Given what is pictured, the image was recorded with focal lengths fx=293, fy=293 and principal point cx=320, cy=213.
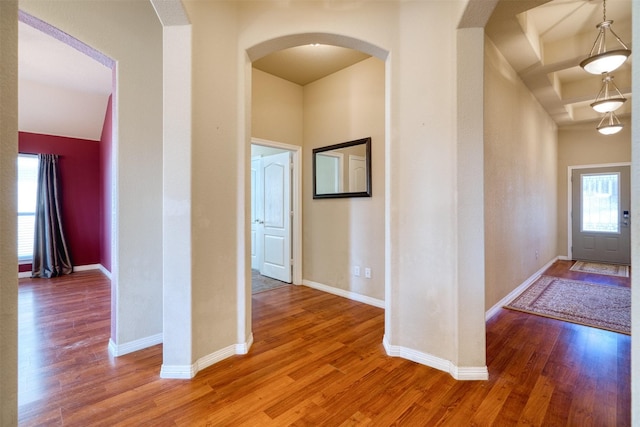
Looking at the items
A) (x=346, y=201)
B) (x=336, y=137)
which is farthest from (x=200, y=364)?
(x=336, y=137)

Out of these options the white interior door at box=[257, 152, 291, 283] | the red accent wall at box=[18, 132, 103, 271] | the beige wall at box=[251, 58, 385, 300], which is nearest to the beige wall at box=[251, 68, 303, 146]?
the beige wall at box=[251, 58, 385, 300]

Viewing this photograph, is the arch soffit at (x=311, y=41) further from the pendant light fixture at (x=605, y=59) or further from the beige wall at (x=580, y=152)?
the beige wall at (x=580, y=152)

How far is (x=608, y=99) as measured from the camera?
11.6ft

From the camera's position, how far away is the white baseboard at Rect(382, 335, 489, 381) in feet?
6.65

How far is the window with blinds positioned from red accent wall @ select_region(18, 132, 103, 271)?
0.27m

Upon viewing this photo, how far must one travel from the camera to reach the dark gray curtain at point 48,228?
16.9 feet

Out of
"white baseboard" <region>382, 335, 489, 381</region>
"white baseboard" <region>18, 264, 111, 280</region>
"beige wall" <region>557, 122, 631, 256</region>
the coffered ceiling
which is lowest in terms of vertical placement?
"white baseboard" <region>382, 335, 489, 381</region>

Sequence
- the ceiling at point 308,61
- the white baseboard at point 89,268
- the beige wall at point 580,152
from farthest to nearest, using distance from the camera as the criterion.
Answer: the beige wall at point 580,152
the white baseboard at point 89,268
the ceiling at point 308,61

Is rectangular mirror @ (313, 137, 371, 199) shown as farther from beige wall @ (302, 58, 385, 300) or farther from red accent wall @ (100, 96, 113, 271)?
red accent wall @ (100, 96, 113, 271)

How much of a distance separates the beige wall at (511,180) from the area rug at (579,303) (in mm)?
245

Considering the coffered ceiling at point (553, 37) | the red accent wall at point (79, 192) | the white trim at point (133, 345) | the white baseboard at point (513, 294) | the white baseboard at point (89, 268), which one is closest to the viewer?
the white trim at point (133, 345)

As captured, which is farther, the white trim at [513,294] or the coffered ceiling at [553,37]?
the white trim at [513,294]

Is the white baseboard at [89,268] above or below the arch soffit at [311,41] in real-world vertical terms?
below

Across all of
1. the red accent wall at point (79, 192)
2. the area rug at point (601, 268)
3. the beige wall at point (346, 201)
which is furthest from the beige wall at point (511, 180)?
the red accent wall at point (79, 192)
